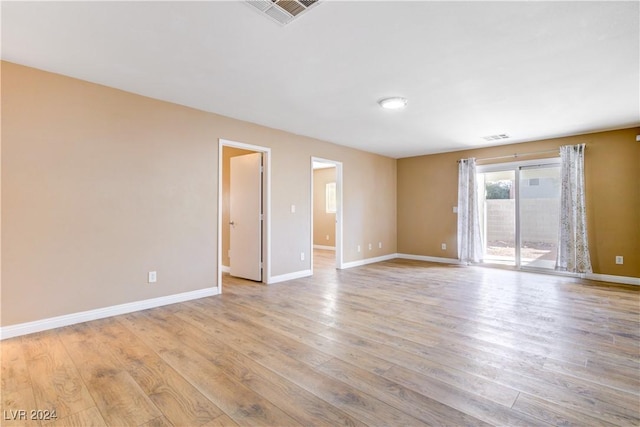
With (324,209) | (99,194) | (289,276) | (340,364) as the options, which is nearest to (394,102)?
(340,364)

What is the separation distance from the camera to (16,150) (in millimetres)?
2740

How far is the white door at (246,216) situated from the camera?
488 cm

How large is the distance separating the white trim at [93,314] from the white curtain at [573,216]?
6027 millimetres

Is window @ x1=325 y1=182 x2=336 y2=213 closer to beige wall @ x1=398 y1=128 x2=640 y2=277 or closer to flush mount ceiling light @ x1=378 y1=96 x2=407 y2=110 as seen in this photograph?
beige wall @ x1=398 y1=128 x2=640 y2=277

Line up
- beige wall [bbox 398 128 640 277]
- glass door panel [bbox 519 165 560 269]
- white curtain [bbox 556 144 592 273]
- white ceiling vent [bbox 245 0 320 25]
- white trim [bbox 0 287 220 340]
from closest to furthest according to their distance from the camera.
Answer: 1. white ceiling vent [bbox 245 0 320 25]
2. white trim [bbox 0 287 220 340]
3. beige wall [bbox 398 128 640 277]
4. white curtain [bbox 556 144 592 273]
5. glass door panel [bbox 519 165 560 269]

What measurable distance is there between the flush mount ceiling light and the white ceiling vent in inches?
70.9

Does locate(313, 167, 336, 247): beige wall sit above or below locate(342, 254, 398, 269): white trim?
above

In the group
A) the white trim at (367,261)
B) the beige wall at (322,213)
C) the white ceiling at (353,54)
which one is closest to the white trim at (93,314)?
the white ceiling at (353,54)

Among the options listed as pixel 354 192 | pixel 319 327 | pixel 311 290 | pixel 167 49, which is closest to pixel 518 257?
pixel 354 192

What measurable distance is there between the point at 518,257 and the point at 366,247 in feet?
10.1

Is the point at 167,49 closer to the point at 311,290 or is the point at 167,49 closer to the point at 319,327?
the point at 319,327

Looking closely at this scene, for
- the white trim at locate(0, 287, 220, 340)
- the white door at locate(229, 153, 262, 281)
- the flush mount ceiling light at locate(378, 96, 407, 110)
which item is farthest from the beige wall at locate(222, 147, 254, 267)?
the flush mount ceiling light at locate(378, 96, 407, 110)

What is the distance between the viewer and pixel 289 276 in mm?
5082

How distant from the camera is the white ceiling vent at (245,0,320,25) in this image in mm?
1948
